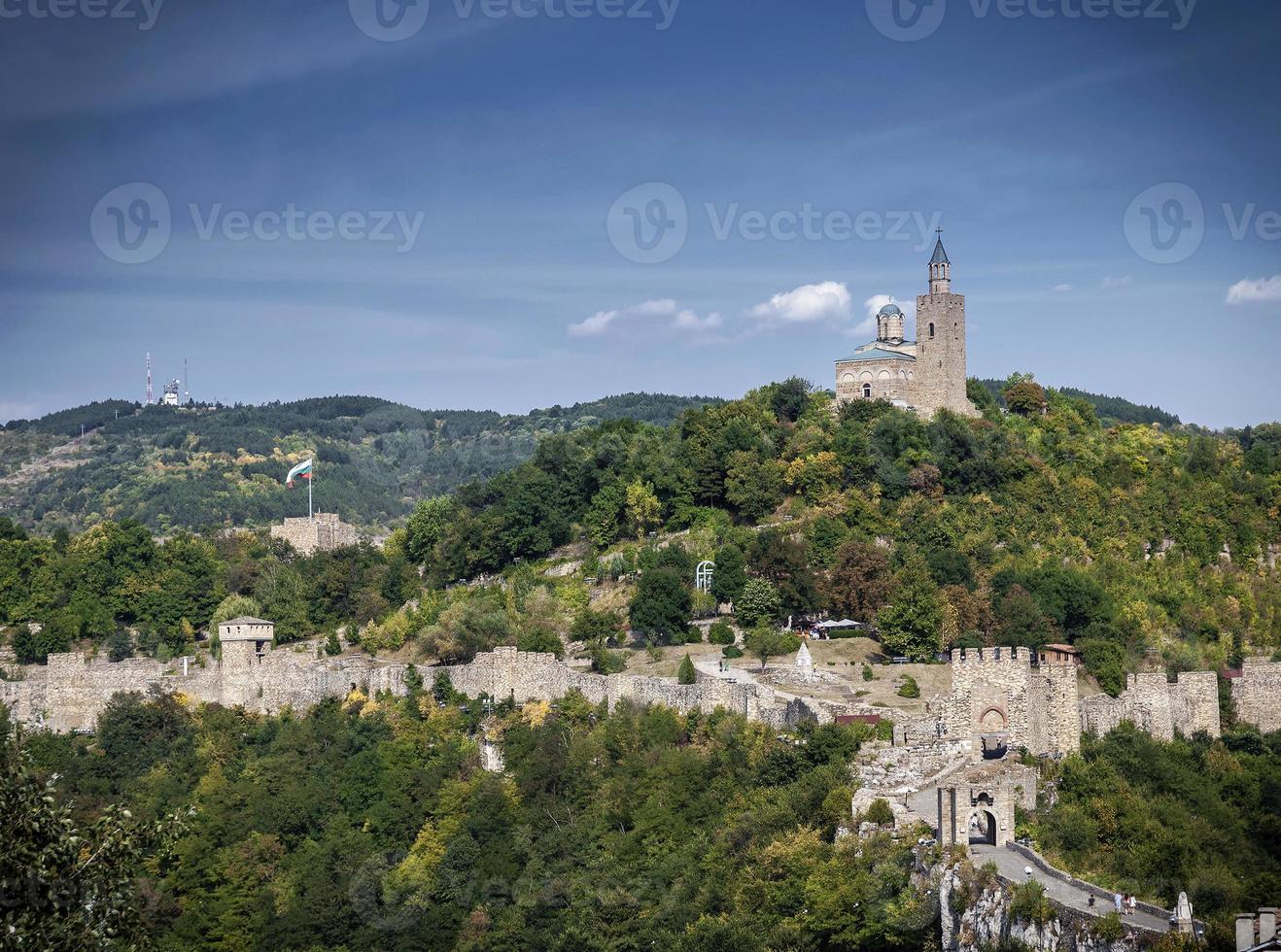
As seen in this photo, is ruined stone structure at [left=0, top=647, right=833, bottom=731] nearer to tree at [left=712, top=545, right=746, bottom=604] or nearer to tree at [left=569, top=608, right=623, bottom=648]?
tree at [left=569, top=608, right=623, bottom=648]

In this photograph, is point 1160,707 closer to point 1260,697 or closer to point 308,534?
point 1260,697

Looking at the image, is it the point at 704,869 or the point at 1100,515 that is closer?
the point at 704,869

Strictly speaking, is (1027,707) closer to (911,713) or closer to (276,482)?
(911,713)

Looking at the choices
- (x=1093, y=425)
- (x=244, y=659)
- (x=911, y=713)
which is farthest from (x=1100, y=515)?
(x=244, y=659)

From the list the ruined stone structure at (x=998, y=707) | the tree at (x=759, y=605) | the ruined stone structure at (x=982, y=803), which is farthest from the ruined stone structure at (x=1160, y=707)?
the tree at (x=759, y=605)

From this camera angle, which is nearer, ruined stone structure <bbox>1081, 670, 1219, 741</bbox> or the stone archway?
the stone archway

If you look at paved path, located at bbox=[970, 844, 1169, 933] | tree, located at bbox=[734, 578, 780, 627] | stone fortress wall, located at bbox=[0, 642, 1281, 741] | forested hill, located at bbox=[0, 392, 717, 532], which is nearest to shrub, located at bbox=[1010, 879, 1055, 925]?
paved path, located at bbox=[970, 844, 1169, 933]
